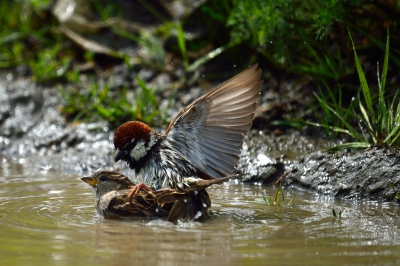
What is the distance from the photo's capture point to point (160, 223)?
468 centimetres

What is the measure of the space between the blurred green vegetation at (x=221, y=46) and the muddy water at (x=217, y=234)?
4.40 feet

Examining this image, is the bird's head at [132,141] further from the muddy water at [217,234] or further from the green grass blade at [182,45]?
the green grass blade at [182,45]

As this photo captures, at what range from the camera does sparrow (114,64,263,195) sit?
17.4 ft

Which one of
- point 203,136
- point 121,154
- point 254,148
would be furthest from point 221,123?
point 254,148

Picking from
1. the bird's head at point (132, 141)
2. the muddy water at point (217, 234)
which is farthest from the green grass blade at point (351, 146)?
the bird's head at point (132, 141)

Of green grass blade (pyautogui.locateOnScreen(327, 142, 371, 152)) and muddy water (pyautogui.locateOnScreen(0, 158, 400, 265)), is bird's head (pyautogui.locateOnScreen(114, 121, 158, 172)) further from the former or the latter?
green grass blade (pyautogui.locateOnScreen(327, 142, 371, 152))

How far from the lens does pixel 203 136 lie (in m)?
5.38

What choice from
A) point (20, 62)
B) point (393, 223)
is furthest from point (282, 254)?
point (20, 62)

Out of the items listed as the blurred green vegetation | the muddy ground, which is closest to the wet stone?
the muddy ground

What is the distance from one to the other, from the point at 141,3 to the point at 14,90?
209cm

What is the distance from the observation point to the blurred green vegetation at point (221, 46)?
6613 mm

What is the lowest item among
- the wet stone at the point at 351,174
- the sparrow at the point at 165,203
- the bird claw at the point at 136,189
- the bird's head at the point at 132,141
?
the sparrow at the point at 165,203

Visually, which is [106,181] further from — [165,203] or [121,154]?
[165,203]

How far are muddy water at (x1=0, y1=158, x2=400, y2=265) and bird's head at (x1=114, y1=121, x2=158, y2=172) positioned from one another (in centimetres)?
53
